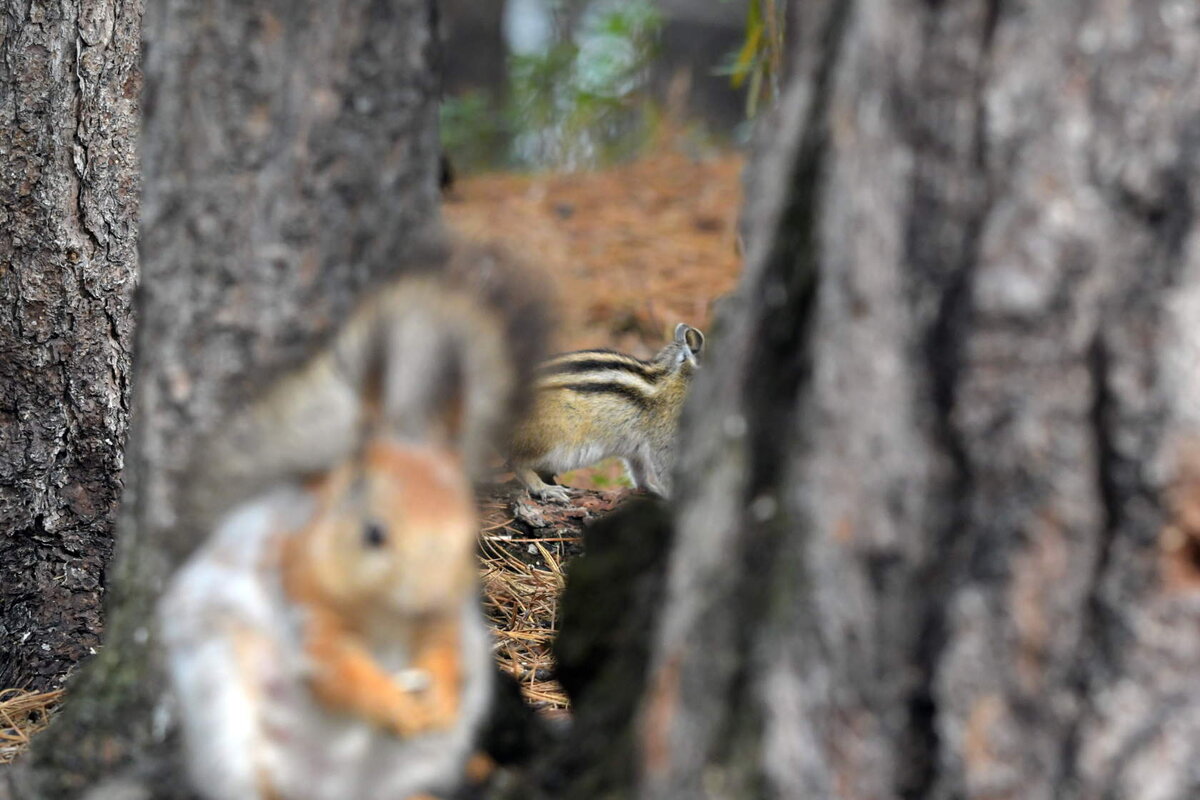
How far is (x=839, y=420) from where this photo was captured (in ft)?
5.01

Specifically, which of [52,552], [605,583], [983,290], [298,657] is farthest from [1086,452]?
[52,552]

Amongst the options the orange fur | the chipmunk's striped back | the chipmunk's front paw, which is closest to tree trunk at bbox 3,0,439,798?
the orange fur

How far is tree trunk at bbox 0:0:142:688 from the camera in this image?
3.28 meters

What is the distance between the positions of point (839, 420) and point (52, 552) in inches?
108

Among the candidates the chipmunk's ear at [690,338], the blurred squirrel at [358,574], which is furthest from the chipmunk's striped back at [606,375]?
the blurred squirrel at [358,574]

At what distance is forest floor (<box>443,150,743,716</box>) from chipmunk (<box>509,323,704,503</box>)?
10.4 inches

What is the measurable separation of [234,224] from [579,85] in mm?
6721

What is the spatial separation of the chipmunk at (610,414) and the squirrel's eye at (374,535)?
2846 mm

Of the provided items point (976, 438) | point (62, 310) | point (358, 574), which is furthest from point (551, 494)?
point (976, 438)

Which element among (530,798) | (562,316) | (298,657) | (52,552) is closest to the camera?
(298,657)

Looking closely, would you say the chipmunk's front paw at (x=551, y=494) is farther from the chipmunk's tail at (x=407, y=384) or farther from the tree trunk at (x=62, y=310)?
the chipmunk's tail at (x=407, y=384)

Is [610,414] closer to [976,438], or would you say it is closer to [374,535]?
[374,535]

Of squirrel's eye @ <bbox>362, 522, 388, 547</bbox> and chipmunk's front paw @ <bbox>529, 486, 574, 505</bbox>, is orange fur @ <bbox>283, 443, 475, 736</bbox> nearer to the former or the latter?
squirrel's eye @ <bbox>362, 522, 388, 547</bbox>

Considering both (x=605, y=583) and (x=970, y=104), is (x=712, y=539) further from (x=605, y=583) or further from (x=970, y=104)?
(x=970, y=104)
